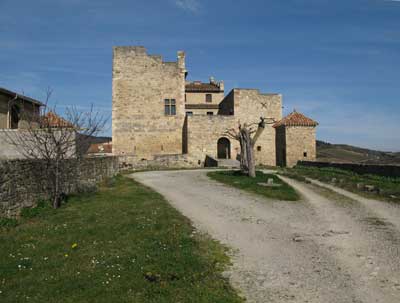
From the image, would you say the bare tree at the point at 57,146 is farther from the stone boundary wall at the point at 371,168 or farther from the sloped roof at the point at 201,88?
the sloped roof at the point at 201,88

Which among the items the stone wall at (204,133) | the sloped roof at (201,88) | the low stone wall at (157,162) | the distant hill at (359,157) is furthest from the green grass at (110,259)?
the sloped roof at (201,88)

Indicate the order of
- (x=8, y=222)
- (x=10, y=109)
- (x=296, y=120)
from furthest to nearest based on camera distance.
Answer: (x=296, y=120), (x=10, y=109), (x=8, y=222)

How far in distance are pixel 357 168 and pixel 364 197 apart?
27.4ft

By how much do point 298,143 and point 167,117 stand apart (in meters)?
13.3

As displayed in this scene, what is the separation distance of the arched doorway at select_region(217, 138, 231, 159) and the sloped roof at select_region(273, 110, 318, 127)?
18.7ft

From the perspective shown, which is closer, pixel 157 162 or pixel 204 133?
pixel 157 162

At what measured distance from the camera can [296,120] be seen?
3019 centimetres

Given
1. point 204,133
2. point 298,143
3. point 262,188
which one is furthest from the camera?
point 204,133

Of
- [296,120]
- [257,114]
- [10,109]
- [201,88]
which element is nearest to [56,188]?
[10,109]

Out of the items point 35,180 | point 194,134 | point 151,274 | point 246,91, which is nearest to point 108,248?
point 151,274

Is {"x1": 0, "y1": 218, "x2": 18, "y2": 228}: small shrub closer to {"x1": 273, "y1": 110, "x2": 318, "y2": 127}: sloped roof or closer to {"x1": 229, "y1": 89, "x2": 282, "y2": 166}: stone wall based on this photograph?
{"x1": 273, "y1": 110, "x2": 318, "y2": 127}: sloped roof

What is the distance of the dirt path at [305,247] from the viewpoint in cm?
443

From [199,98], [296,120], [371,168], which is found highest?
[199,98]

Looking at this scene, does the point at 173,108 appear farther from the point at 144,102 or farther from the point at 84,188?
the point at 84,188
